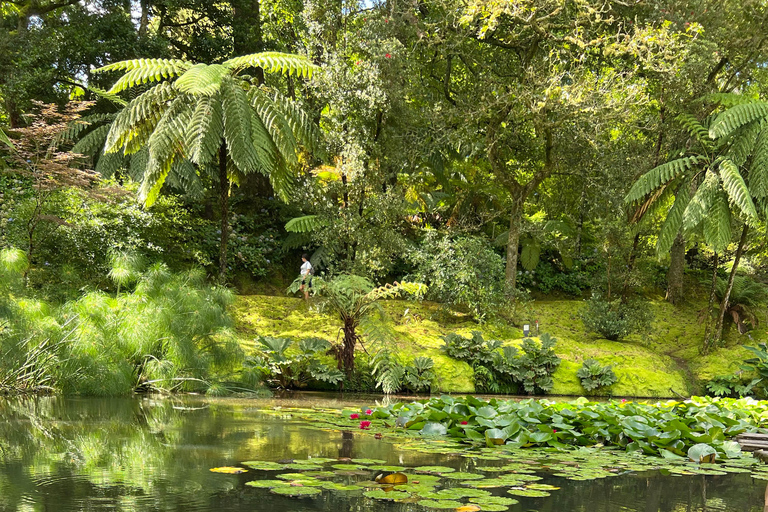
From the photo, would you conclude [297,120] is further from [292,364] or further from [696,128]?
[696,128]

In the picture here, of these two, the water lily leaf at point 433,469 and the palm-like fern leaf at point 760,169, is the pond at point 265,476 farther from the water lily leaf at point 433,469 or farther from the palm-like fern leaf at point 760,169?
the palm-like fern leaf at point 760,169

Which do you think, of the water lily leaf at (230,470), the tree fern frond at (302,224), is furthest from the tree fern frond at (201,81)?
the water lily leaf at (230,470)

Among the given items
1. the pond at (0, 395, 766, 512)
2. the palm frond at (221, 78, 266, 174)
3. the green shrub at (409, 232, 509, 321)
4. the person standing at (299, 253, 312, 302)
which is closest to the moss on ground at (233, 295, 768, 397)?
the person standing at (299, 253, 312, 302)

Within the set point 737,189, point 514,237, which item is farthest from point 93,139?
point 737,189

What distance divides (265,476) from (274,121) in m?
6.95

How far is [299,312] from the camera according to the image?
1053 cm

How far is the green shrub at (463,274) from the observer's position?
1105cm

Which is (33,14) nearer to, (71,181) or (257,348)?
(71,181)

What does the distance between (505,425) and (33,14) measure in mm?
15886

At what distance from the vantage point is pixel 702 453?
3.56 meters

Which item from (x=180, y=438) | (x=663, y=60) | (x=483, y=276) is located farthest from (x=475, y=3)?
(x=180, y=438)

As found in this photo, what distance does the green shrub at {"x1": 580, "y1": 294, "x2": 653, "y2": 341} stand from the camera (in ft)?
37.3

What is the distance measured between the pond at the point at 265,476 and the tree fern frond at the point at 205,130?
4.40 m

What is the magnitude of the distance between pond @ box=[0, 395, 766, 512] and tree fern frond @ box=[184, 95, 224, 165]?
14.4 ft
